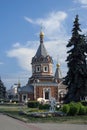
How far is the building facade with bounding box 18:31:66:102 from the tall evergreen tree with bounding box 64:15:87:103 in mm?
40930

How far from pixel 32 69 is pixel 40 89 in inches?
195

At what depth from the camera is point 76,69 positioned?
3991 centimetres

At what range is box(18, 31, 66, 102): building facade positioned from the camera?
82375mm

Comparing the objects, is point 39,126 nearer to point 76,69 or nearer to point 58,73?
point 76,69

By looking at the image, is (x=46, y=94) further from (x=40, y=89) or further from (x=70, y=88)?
(x=70, y=88)

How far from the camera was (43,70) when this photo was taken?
82.1 metres

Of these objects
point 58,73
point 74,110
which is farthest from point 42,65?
point 74,110

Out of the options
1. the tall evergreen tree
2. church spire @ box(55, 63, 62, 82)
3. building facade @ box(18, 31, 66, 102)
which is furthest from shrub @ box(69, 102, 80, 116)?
church spire @ box(55, 63, 62, 82)

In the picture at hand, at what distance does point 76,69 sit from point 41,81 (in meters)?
43.8

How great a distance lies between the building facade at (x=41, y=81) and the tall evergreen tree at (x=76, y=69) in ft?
134

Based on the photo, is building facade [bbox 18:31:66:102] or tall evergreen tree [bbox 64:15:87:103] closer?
tall evergreen tree [bbox 64:15:87:103]

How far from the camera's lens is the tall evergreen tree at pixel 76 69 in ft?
131

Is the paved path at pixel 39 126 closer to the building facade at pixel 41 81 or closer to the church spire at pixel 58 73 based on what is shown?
the building facade at pixel 41 81

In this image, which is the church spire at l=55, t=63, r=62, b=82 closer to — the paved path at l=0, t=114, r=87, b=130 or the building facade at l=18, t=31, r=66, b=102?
the building facade at l=18, t=31, r=66, b=102
